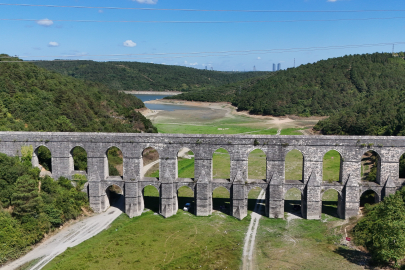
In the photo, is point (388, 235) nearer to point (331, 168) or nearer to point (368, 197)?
point (368, 197)

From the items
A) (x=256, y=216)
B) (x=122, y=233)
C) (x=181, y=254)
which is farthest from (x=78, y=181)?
(x=256, y=216)

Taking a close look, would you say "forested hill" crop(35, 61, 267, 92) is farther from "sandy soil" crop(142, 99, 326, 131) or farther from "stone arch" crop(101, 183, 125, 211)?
"stone arch" crop(101, 183, 125, 211)

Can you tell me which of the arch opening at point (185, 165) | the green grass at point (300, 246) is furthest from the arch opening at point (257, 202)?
the arch opening at point (185, 165)

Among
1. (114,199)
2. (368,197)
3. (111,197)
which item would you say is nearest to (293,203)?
(368,197)

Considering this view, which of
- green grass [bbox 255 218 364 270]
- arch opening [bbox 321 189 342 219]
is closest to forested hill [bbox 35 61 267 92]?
arch opening [bbox 321 189 342 219]

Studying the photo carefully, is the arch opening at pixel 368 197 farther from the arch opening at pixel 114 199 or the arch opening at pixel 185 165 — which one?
the arch opening at pixel 114 199

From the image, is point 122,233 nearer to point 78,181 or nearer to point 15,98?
point 78,181
